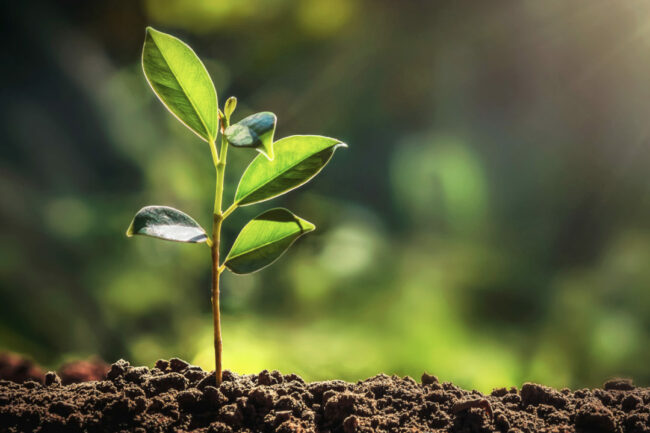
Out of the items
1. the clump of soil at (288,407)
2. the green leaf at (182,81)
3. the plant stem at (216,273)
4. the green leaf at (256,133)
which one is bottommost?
the clump of soil at (288,407)

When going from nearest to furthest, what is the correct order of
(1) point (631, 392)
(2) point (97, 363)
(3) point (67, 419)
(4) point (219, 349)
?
(3) point (67, 419)
(4) point (219, 349)
(1) point (631, 392)
(2) point (97, 363)

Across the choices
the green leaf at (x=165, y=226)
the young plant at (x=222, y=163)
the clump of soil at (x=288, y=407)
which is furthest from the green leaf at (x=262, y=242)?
the clump of soil at (x=288, y=407)

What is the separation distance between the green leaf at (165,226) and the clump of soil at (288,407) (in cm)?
29

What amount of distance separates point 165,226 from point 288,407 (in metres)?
0.39

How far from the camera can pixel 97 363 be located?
5.30 feet

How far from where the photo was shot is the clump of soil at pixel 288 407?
1041mm

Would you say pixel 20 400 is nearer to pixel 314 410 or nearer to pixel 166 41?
pixel 314 410

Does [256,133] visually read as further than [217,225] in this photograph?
No

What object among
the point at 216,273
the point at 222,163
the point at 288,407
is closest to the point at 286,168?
the point at 222,163

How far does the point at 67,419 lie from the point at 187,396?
198 millimetres

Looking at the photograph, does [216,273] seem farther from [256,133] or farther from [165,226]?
[256,133]

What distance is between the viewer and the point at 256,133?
97 cm

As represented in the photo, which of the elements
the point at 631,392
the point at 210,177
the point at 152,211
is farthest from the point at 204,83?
the point at 210,177

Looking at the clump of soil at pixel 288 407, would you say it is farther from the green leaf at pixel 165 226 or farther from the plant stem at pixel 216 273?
the green leaf at pixel 165 226
